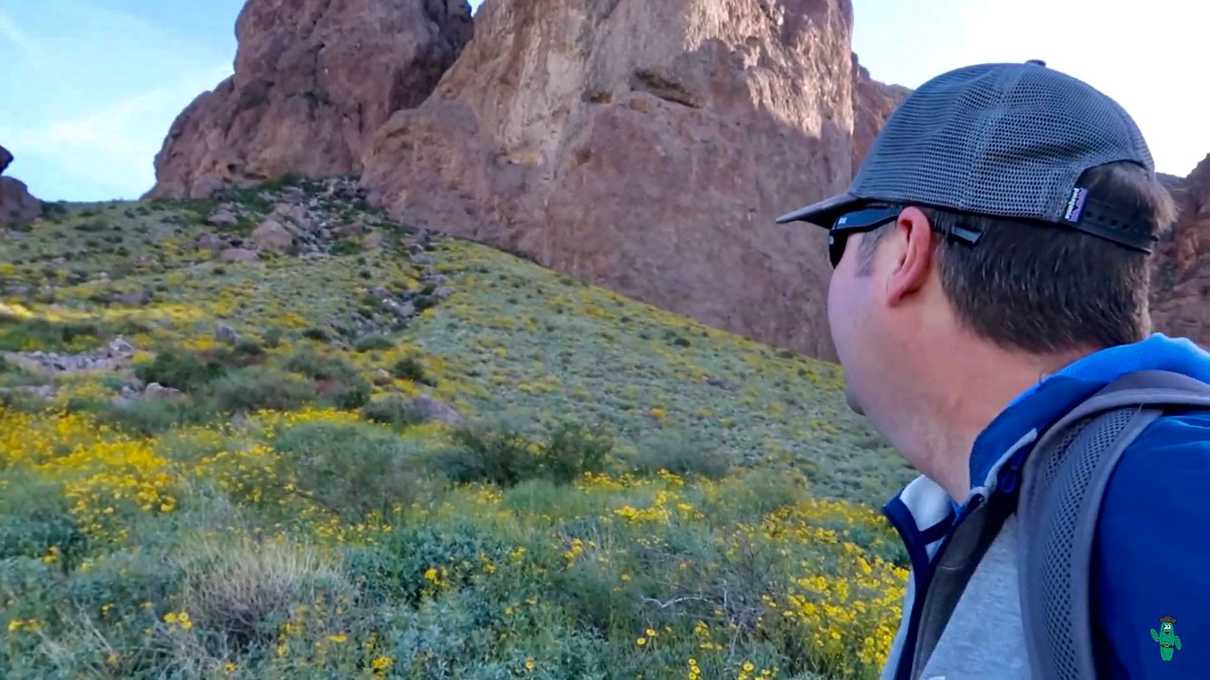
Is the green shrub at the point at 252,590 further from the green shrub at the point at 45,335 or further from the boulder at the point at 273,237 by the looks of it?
the boulder at the point at 273,237

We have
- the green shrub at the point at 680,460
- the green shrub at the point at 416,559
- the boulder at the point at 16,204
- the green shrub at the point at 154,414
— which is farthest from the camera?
the boulder at the point at 16,204

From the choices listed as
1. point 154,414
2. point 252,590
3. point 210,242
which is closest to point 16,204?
point 210,242

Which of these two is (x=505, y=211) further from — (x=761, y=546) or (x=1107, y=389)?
(x=1107, y=389)

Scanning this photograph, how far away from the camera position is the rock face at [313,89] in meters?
42.6

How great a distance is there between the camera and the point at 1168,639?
79cm

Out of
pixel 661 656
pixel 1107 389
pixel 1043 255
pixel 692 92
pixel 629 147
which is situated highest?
pixel 692 92

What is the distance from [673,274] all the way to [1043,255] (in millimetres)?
30928

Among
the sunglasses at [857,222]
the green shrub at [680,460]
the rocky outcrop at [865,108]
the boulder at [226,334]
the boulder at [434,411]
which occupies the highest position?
the rocky outcrop at [865,108]

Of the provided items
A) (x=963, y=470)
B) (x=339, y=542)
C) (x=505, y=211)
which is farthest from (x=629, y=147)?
(x=963, y=470)

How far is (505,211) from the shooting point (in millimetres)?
35750

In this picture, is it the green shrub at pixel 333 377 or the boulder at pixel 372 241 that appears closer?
the green shrub at pixel 333 377

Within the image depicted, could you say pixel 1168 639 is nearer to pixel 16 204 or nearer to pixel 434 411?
pixel 434 411

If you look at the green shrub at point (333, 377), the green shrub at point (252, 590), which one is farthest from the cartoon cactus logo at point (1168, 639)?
the green shrub at point (333, 377)

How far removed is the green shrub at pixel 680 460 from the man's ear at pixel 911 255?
9497mm
